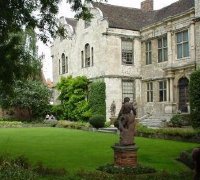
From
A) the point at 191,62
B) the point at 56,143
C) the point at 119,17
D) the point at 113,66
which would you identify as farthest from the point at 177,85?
the point at 56,143

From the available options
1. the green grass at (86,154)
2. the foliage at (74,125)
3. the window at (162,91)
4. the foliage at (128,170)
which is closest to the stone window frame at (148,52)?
the window at (162,91)

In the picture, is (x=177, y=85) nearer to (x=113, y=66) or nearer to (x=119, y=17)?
(x=113, y=66)

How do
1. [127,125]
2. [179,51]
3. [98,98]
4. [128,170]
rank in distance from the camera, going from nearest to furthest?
1. [128,170]
2. [127,125]
3. [179,51]
4. [98,98]

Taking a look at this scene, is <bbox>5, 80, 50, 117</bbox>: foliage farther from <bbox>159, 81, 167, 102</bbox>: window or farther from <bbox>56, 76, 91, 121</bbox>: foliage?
<bbox>159, 81, 167, 102</bbox>: window

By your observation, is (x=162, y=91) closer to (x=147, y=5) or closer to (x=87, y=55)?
(x=87, y=55)

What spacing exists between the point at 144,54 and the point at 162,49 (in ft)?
8.34

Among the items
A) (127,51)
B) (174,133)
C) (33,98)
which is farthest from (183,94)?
(33,98)

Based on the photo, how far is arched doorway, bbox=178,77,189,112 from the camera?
29734 millimetres

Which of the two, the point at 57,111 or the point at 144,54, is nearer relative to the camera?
the point at 144,54

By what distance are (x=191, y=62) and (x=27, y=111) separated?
22.7m

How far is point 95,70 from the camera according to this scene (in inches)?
1385

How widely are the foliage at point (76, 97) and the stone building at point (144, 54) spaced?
4.03 ft

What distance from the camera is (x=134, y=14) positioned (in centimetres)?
3703

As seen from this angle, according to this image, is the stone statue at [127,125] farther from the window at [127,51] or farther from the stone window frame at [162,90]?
the window at [127,51]
